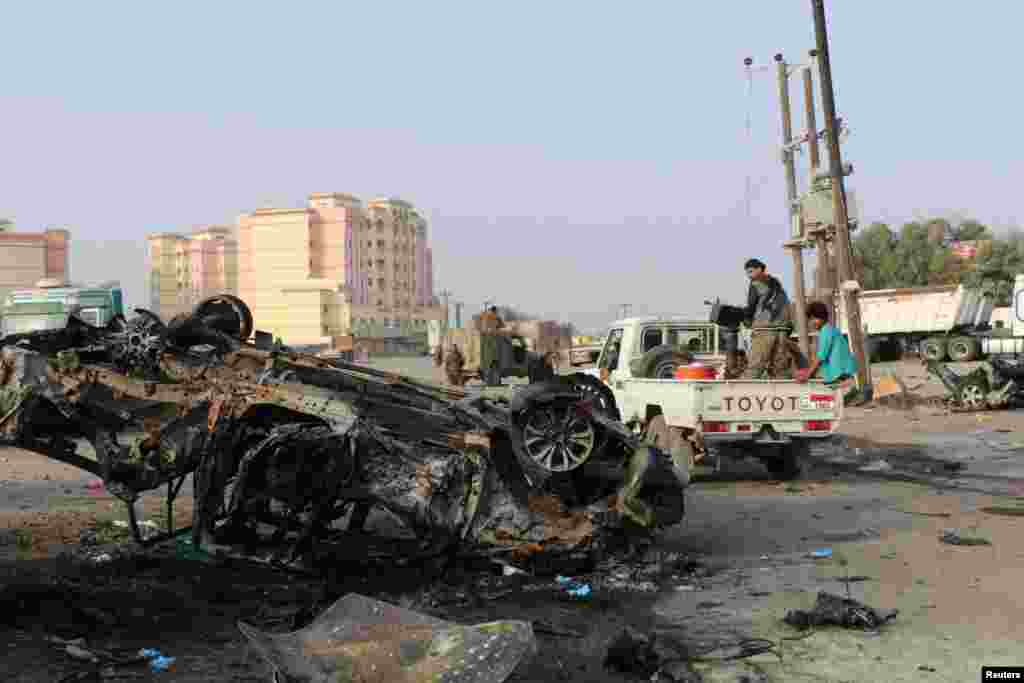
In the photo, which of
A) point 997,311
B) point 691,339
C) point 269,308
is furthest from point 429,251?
point 691,339

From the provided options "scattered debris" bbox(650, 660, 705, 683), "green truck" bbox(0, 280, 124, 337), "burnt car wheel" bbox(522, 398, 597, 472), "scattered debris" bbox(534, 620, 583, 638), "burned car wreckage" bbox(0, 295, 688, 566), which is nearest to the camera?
"scattered debris" bbox(650, 660, 705, 683)

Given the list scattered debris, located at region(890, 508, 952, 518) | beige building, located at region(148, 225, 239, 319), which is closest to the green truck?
scattered debris, located at region(890, 508, 952, 518)

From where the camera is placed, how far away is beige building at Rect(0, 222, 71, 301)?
6184 cm

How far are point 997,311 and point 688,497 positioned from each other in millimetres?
32594

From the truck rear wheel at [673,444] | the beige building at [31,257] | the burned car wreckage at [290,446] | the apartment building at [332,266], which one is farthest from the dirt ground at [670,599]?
the apartment building at [332,266]

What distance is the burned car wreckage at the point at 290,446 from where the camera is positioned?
558cm

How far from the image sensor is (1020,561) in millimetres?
6727

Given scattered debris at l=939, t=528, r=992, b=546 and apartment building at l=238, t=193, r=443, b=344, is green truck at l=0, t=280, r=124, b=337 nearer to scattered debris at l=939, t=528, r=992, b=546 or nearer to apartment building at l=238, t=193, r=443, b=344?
scattered debris at l=939, t=528, r=992, b=546

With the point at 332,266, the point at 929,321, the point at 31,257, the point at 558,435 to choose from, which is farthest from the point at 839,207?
the point at 332,266

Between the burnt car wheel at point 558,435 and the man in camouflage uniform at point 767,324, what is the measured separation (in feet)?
17.8

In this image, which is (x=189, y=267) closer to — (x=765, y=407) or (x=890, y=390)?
(x=890, y=390)

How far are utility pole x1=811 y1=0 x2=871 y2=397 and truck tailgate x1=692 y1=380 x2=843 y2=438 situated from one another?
945 cm

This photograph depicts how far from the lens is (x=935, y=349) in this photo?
35.1 m

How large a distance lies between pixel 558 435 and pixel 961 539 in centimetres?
342
